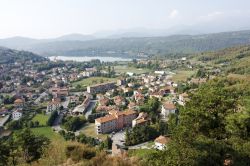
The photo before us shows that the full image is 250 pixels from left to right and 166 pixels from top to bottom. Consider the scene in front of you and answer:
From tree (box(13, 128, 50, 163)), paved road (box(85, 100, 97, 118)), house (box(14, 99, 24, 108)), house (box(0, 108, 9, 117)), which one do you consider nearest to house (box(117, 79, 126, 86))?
paved road (box(85, 100, 97, 118))

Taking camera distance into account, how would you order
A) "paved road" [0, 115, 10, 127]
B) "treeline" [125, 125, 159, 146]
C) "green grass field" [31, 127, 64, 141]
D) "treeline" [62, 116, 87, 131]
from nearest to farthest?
1. "treeline" [125, 125, 159, 146]
2. "green grass field" [31, 127, 64, 141]
3. "treeline" [62, 116, 87, 131]
4. "paved road" [0, 115, 10, 127]

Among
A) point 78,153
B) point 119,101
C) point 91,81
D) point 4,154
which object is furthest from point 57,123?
point 91,81

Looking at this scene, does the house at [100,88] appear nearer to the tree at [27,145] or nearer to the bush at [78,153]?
the tree at [27,145]

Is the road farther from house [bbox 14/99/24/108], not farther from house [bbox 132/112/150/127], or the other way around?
house [bbox 132/112/150/127]

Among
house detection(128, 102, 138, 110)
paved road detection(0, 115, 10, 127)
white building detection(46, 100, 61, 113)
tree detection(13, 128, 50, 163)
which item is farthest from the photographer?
white building detection(46, 100, 61, 113)

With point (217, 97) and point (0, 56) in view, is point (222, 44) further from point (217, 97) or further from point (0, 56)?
point (217, 97)

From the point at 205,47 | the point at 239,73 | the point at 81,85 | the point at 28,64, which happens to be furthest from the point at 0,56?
the point at 205,47

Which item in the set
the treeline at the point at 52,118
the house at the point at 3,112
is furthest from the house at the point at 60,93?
the treeline at the point at 52,118
